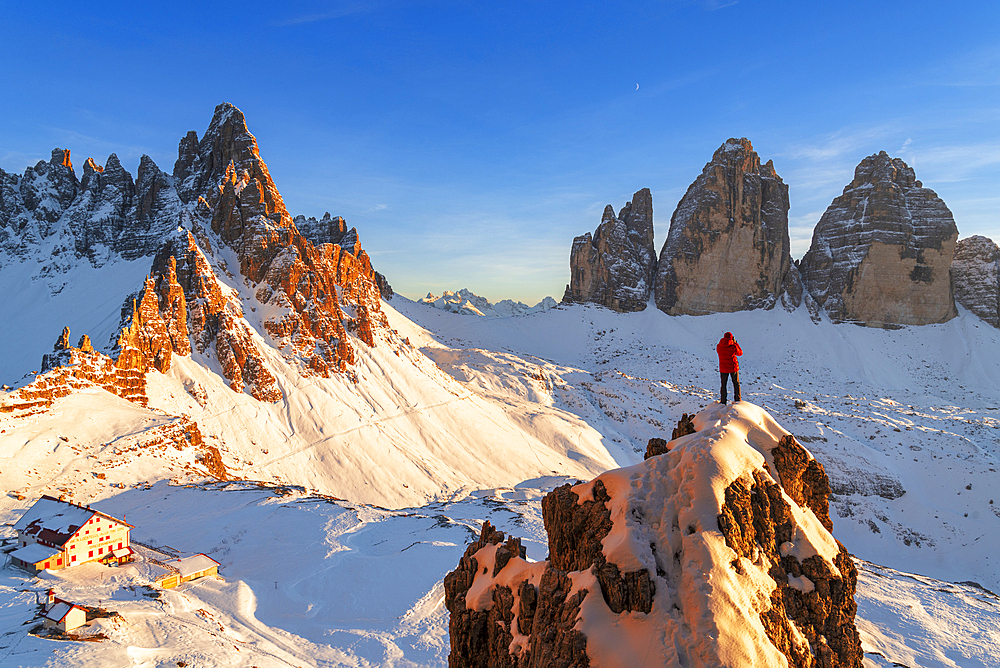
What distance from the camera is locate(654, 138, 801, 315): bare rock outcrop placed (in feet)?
354

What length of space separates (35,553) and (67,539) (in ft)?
6.08

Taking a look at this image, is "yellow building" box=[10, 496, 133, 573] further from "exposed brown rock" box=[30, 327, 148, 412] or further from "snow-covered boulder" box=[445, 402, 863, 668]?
"snow-covered boulder" box=[445, 402, 863, 668]

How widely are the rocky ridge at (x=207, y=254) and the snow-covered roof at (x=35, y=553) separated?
857 inches

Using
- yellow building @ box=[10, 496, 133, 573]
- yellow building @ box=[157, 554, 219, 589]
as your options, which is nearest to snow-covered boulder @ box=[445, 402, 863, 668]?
yellow building @ box=[157, 554, 219, 589]

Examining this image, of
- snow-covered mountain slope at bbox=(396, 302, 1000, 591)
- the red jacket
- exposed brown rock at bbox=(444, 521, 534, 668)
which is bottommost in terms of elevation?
snow-covered mountain slope at bbox=(396, 302, 1000, 591)

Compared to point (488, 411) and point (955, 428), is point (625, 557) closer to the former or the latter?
point (488, 411)

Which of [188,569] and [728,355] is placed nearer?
[728,355]

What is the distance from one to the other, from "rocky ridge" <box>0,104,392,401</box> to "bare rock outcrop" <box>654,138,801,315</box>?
67.5m

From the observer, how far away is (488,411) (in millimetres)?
62562

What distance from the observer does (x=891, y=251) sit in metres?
97.3

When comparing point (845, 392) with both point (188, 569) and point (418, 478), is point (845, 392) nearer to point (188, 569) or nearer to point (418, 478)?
point (418, 478)

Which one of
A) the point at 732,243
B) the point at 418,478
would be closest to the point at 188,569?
the point at 418,478

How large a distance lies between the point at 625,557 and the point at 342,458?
4465 cm

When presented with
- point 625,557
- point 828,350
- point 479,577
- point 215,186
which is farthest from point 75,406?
point 828,350
